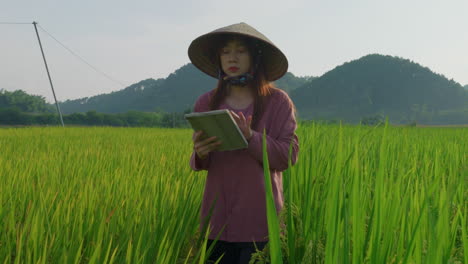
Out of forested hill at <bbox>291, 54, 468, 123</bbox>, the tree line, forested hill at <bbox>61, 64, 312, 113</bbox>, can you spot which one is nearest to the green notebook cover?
the tree line

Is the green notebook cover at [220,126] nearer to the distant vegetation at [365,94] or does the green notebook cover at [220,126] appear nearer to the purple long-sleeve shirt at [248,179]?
the purple long-sleeve shirt at [248,179]

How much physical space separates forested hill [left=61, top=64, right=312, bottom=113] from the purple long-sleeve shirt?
87460 mm

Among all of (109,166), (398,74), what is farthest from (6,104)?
(398,74)

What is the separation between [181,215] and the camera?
4.07ft

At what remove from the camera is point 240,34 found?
1295 millimetres

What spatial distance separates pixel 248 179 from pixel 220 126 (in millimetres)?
286

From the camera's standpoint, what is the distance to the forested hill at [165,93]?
100 meters

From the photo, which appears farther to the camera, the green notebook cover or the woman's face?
the woman's face

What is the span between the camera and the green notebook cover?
3.29ft

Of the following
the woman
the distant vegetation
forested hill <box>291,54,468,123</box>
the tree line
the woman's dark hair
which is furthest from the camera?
forested hill <box>291,54,468,123</box>

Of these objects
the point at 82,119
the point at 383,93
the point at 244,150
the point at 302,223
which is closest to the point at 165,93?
the point at 82,119

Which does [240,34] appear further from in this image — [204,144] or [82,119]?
[82,119]

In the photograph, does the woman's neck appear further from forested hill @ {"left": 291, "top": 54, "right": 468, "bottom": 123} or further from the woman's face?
forested hill @ {"left": 291, "top": 54, "right": 468, "bottom": 123}

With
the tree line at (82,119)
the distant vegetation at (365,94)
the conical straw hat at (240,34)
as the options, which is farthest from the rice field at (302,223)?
the distant vegetation at (365,94)
